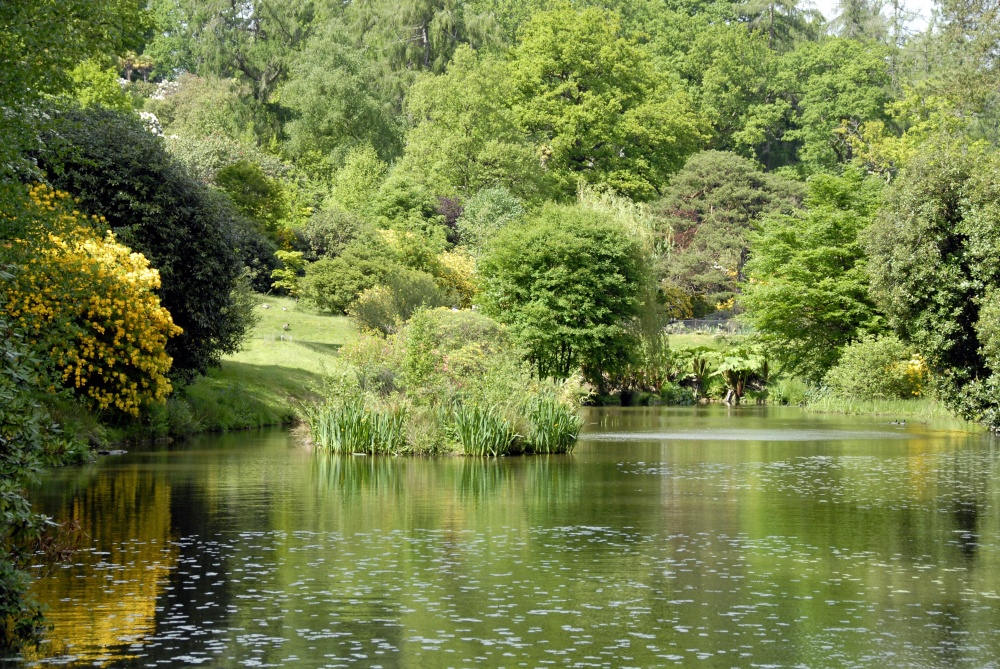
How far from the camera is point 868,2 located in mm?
112438

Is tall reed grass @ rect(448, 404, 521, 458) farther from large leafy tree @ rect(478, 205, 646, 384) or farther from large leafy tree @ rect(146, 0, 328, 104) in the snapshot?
large leafy tree @ rect(146, 0, 328, 104)

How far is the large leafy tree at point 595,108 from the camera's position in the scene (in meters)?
89.8

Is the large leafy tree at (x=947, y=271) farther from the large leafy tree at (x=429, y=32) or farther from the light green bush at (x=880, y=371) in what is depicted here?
the large leafy tree at (x=429, y=32)

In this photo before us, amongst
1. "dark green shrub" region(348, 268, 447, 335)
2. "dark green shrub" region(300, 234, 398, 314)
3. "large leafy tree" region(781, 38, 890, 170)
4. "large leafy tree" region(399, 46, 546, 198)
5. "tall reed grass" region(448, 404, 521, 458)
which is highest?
"large leafy tree" region(781, 38, 890, 170)

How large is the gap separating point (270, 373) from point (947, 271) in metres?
21.7

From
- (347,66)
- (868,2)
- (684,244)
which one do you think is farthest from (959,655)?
(868,2)

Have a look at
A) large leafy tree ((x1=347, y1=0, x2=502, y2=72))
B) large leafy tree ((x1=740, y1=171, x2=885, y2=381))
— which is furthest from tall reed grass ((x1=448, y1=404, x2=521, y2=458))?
large leafy tree ((x1=347, y1=0, x2=502, y2=72))

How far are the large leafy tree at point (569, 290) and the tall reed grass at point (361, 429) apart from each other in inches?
843

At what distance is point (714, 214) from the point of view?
78500 mm

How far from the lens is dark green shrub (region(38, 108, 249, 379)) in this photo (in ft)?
114

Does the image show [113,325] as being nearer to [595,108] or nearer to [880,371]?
[880,371]

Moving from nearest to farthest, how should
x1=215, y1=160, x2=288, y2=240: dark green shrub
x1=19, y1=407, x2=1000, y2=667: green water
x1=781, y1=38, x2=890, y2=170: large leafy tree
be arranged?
x1=19, y1=407, x2=1000, y2=667: green water
x1=215, y1=160, x2=288, y2=240: dark green shrub
x1=781, y1=38, x2=890, y2=170: large leafy tree

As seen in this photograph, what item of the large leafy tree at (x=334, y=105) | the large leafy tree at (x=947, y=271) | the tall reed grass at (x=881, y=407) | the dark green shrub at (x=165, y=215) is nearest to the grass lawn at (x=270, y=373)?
the dark green shrub at (x=165, y=215)

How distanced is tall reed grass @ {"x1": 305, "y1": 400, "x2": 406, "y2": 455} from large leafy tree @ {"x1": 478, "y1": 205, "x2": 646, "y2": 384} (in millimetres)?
21412
